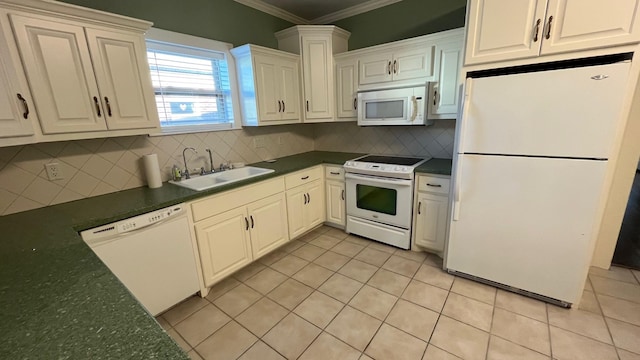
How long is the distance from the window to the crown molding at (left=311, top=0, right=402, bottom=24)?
143cm

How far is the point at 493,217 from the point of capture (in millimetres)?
2008

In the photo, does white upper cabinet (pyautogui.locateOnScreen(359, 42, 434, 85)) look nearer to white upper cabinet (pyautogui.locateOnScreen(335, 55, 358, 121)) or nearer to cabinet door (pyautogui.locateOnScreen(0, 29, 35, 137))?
white upper cabinet (pyautogui.locateOnScreen(335, 55, 358, 121))

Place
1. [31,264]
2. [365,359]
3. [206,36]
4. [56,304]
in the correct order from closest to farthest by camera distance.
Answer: [56,304] < [31,264] < [365,359] < [206,36]

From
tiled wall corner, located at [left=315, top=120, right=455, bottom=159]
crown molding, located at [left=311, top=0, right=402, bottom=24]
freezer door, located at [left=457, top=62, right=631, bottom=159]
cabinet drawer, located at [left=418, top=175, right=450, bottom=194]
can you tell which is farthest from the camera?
crown molding, located at [left=311, top=0, right=402, bottom=24]

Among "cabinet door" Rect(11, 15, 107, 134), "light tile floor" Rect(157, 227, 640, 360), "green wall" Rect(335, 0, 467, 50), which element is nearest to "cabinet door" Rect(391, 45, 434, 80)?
"green wall" Rect(335, 0, 467, 50)

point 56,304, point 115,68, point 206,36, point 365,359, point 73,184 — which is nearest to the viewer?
point 56,304

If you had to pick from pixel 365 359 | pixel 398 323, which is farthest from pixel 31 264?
pixel 398 323

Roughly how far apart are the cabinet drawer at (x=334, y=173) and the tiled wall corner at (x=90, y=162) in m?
1.04

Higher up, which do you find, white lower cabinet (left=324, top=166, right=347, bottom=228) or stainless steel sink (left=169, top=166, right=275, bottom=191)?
stainless steel sink (left=169, top=166, right=275, bottom=191)

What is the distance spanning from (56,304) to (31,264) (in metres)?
0.46

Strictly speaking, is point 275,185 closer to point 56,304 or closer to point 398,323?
point 398,323

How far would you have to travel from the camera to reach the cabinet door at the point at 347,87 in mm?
2975

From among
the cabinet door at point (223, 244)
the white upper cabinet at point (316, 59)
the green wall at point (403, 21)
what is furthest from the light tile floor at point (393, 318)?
the green wall at point (403, 21)

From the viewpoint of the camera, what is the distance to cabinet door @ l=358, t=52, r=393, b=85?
8.97ft
